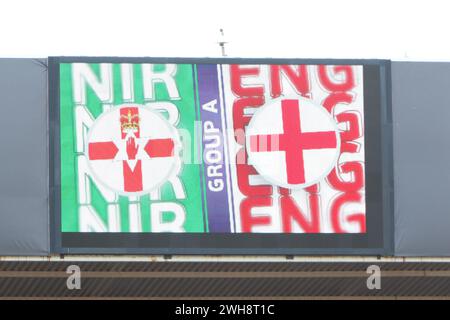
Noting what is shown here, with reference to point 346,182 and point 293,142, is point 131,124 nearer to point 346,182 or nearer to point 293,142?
point 293,142

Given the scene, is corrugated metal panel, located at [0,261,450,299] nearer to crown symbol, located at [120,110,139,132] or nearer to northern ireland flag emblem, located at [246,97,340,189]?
northern ireland flag emblem, located at [246,97,340,189]

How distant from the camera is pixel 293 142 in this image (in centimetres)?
1906

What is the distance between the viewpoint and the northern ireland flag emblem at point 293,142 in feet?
62.5

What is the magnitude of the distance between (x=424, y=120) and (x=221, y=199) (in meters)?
3.54

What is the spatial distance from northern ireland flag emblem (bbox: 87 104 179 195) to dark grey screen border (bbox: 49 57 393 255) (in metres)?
0.67

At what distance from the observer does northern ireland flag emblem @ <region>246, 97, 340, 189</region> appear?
62.5 feet

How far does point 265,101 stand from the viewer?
19062 mm

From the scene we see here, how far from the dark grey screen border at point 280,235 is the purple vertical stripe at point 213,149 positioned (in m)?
0.19

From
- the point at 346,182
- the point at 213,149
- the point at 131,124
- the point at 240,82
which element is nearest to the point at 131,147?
the point at 131,124

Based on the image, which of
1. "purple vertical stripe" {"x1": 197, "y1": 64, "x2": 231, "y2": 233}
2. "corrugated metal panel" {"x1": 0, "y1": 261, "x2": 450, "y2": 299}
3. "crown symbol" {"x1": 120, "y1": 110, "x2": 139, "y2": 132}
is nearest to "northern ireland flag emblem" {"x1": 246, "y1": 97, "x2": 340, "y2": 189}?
"purple vertical stripe" {"x1": 197, "y1": 64, "x2": 231, "y2": 233}

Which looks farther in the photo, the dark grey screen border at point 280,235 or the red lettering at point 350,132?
the red lettering at point 350,132

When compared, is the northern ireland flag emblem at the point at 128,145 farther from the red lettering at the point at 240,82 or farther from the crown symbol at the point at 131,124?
the red lettering at the point at 240,82

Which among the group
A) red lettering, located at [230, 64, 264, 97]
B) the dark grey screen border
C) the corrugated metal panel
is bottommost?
the corrugated metal panel

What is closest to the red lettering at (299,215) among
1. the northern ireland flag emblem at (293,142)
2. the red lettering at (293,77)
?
the northern ireland flag emblem at (293,142)
